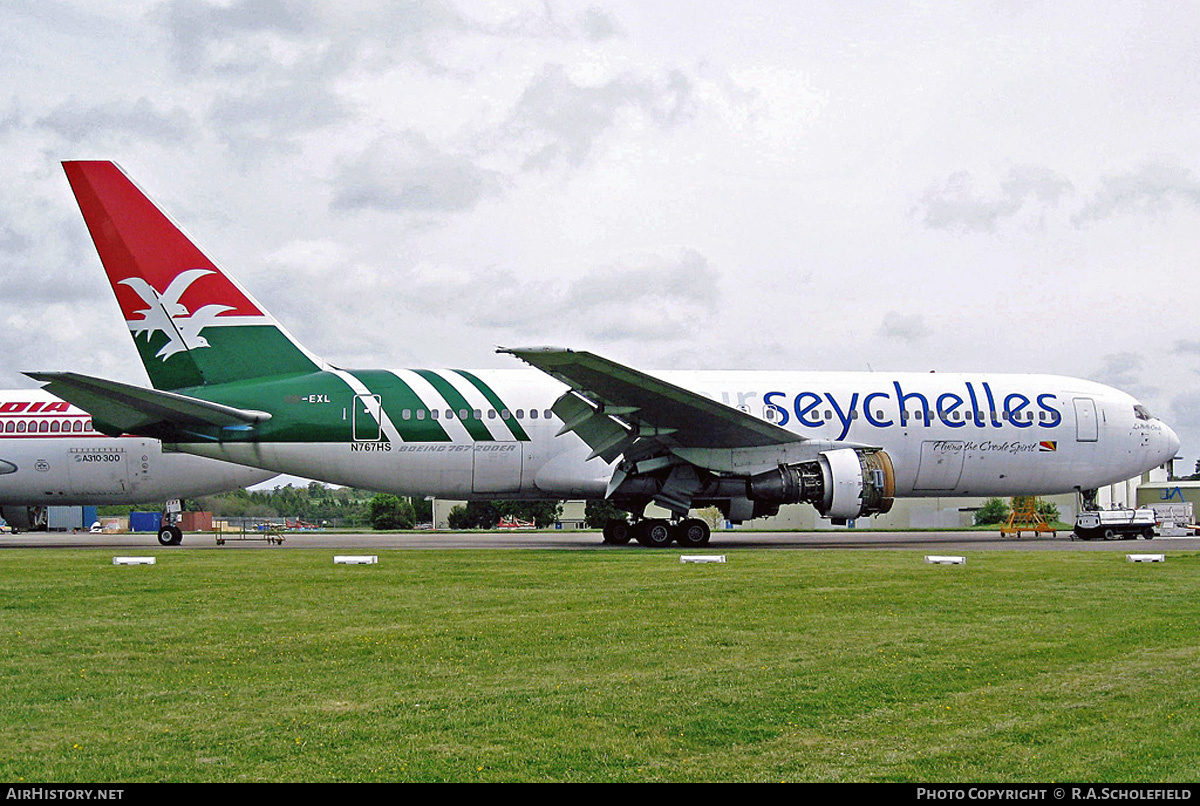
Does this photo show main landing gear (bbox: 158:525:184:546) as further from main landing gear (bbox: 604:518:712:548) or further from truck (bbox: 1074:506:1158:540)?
truck (bbox: 1074:506:1158:540)

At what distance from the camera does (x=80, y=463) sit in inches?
1180

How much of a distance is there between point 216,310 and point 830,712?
21.4 m

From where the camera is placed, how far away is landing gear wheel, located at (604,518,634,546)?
2631 centimetres

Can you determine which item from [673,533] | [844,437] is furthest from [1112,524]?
[673,533]

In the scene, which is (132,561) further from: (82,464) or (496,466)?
(82,464)

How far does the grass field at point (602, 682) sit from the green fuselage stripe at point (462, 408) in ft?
37.1

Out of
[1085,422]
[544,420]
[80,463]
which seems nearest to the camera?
[544,420]

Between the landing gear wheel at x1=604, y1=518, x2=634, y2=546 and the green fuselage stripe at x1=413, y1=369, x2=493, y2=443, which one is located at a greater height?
the green fuselage stripe at x1=413, y1=369, x2=493, y2=443

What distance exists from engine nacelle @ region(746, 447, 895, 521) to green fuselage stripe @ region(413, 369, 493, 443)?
6243 millimetres

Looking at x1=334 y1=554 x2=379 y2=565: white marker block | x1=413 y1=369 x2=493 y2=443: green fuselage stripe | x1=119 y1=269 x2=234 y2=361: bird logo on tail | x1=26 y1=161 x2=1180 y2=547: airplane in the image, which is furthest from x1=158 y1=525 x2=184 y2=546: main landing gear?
x1=334 y1=554 x2=379 y2=565: white marker block

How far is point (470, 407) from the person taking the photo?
25219mm

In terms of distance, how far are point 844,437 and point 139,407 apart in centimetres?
1596

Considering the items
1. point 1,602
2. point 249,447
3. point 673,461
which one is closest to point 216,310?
point 249,447

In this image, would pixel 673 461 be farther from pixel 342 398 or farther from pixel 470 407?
pixel 342 398
